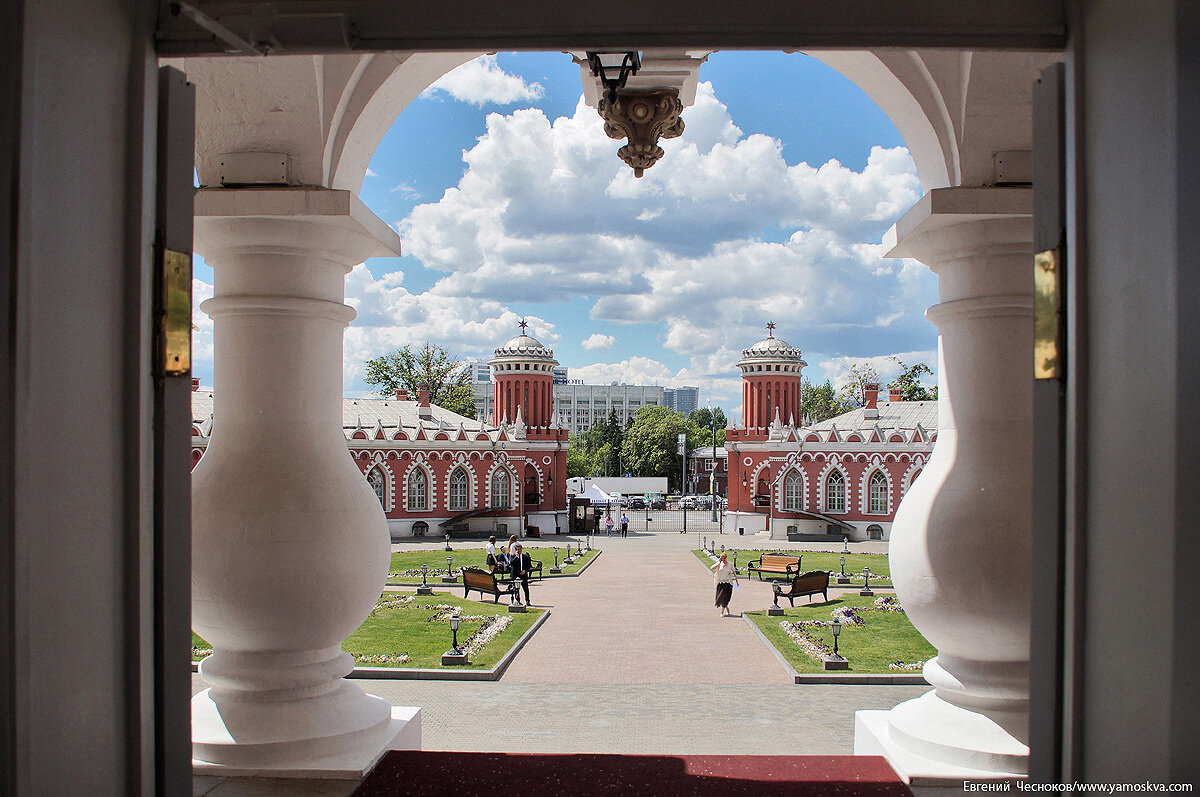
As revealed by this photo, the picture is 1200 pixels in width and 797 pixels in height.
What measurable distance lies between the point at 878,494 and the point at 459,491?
19329 millimetres

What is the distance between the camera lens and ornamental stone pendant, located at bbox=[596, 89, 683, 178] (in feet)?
13.1

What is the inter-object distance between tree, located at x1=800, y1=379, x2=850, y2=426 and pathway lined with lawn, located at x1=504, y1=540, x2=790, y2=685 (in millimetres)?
46766

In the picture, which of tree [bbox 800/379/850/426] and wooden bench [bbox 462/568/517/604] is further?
tree [bbox 800/379/850/426]

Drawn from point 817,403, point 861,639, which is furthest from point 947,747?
point 817,403

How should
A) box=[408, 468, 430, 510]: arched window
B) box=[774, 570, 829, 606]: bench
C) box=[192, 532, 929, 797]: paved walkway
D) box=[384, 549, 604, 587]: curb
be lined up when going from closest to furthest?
box=[192, 532, 929, 797]: paved walkway, box=[774, 570, 829, 606]: bench, box=[384, 549, 604, 587]: curb, box=[408, 468, 430, 510]: arched window

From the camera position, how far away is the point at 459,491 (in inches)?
1460

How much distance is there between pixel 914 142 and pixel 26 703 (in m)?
4.04

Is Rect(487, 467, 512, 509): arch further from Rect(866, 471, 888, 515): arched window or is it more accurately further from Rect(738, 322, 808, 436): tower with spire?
Rect(866, 471, 888, 515): arched window

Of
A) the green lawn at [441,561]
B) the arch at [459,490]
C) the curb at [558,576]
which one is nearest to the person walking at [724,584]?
the curb at [558,576]

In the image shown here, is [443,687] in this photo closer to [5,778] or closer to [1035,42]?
[5,778]

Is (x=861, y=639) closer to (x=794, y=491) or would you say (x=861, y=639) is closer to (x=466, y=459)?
(x=794, y=491)

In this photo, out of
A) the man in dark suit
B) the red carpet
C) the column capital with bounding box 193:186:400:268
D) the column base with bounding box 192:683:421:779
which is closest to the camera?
the red carpet

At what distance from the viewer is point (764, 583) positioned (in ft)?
69.7

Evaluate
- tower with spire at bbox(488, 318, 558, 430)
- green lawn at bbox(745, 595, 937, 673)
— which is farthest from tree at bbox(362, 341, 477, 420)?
green lawn at bbox(745, 595, 937, 673)
